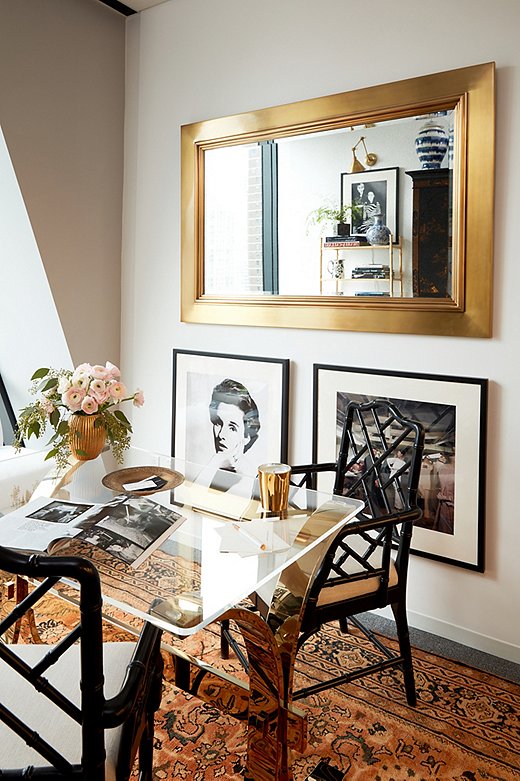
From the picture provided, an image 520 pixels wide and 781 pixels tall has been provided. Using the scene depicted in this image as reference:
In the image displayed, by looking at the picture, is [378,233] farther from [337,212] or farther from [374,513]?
[374,513]

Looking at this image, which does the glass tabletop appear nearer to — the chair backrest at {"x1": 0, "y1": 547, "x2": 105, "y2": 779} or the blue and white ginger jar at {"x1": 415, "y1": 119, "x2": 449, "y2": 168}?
the chair backrest at {"x1": 0, "y1": 547, "x2": 105, "y2": 779}

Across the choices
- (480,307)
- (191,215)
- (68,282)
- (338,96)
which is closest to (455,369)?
(480,307)

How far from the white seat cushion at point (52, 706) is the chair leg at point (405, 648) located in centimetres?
94

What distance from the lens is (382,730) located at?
1998mm

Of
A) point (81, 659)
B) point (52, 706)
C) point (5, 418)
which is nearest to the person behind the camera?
point (81, 659)

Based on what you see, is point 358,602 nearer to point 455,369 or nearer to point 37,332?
point 455,369

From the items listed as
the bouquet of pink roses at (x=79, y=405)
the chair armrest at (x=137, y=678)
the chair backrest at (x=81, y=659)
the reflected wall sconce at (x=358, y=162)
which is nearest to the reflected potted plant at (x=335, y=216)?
the reflected wall sconce at (x=358, y=162)

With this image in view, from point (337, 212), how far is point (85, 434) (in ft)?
4.36

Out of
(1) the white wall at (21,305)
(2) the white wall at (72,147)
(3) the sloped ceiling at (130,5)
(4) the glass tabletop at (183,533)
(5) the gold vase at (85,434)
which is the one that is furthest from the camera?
(3) the sloped ceiling at (130,5)

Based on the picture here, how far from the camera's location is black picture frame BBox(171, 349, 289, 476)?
114 inches

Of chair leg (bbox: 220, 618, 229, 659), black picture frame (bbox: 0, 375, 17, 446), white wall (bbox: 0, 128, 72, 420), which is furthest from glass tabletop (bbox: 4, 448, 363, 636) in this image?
black picture frame (bbox: 0, 375, 17, 446)

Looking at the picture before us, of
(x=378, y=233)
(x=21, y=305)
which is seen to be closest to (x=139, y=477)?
(x=378, y=233)

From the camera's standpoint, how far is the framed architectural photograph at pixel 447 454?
2.37 m

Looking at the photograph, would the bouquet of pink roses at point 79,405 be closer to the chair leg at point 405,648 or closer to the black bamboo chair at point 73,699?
the black bamboo chair at point 73,699
